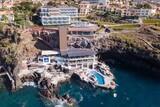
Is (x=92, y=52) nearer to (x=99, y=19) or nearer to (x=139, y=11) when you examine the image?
(x=99, y=19)

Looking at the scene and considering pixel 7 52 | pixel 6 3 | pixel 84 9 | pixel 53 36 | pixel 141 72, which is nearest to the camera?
pixel 7 52

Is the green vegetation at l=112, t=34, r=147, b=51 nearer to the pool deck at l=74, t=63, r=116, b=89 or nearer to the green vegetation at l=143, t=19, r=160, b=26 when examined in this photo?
the pool deck at l=74, t=63, r=116, b=89

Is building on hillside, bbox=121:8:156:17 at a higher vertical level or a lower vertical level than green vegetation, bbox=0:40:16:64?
higher

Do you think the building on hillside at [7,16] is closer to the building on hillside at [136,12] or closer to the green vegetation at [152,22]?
the building on hillside at [136,12]

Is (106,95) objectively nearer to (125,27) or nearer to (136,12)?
(125,27)

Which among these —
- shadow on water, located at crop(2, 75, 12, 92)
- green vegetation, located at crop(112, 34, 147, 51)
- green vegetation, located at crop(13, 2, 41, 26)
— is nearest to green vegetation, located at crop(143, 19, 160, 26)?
green vegetation, located at crop(112, 34, 147, 51)

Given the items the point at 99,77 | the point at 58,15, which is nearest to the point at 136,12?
the point at 58,15
